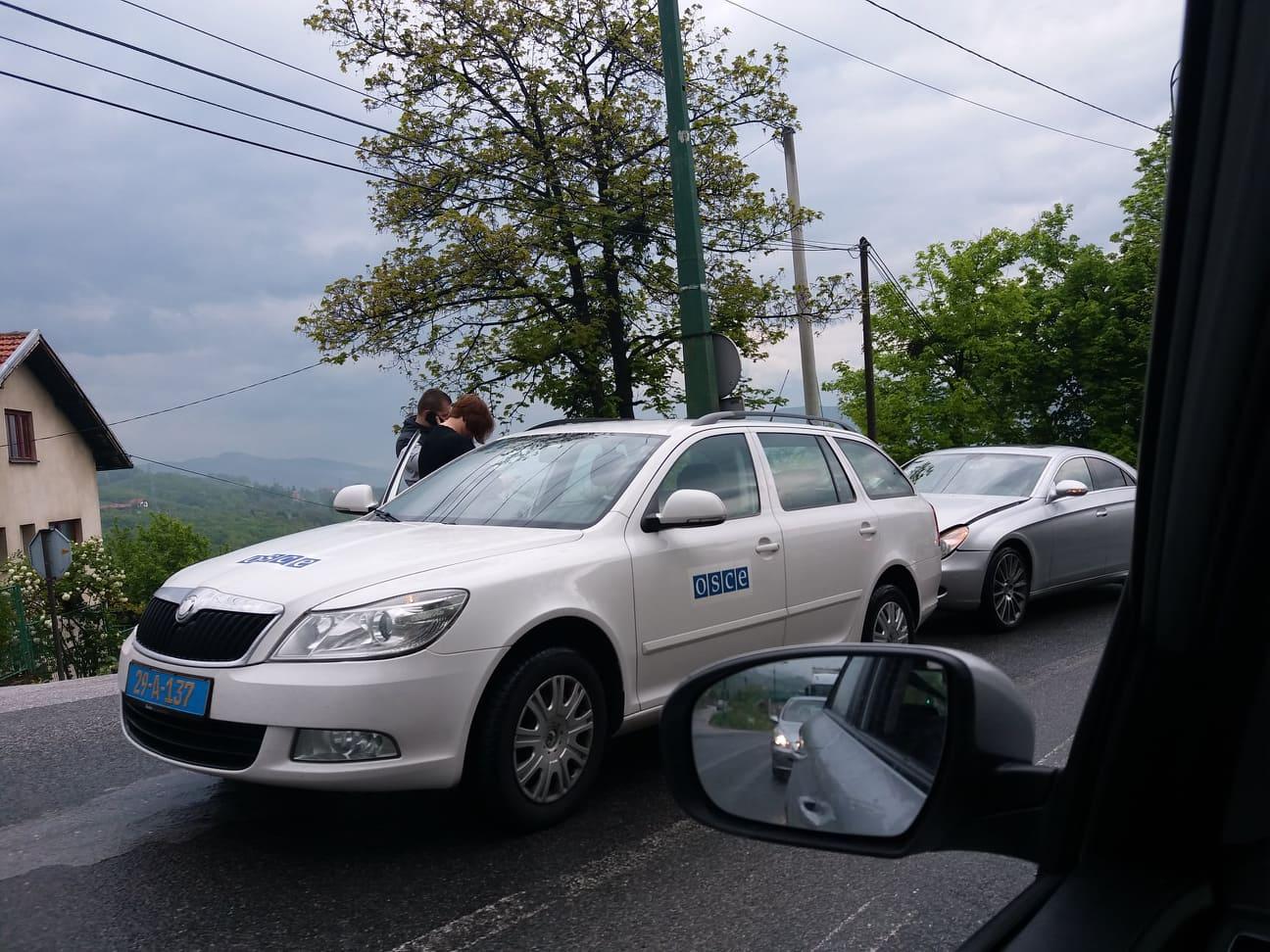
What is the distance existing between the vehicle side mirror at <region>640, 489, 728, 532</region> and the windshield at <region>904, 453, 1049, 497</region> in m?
5.35

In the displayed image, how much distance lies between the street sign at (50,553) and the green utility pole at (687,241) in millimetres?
11905

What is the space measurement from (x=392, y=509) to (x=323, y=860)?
1980 millimetres

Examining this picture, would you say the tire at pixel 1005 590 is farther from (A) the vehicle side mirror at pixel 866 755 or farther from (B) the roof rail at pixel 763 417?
(A) the vehicle side mirror at pixel 866 755

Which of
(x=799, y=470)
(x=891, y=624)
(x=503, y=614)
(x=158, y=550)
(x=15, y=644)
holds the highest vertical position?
(x=799, y=470)

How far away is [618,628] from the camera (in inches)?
177

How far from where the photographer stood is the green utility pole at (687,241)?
11.3m

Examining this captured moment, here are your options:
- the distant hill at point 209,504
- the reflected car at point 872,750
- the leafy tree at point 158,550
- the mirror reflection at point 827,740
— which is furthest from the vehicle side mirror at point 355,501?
the leafy tree at point 158,550

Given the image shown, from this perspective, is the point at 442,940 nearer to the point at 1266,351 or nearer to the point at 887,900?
the point at 887,900

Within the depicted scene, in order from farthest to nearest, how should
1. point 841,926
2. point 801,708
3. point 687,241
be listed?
point 687,241
point 841,926
point 801,708

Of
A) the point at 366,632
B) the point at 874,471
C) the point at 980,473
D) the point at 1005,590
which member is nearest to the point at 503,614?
the point at 366,632

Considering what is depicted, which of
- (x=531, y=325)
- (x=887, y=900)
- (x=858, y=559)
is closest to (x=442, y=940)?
(x=887, y=900)

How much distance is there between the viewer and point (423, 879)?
371 centimetres

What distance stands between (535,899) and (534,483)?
2122mm

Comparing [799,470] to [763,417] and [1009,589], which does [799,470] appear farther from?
[1009,589]
